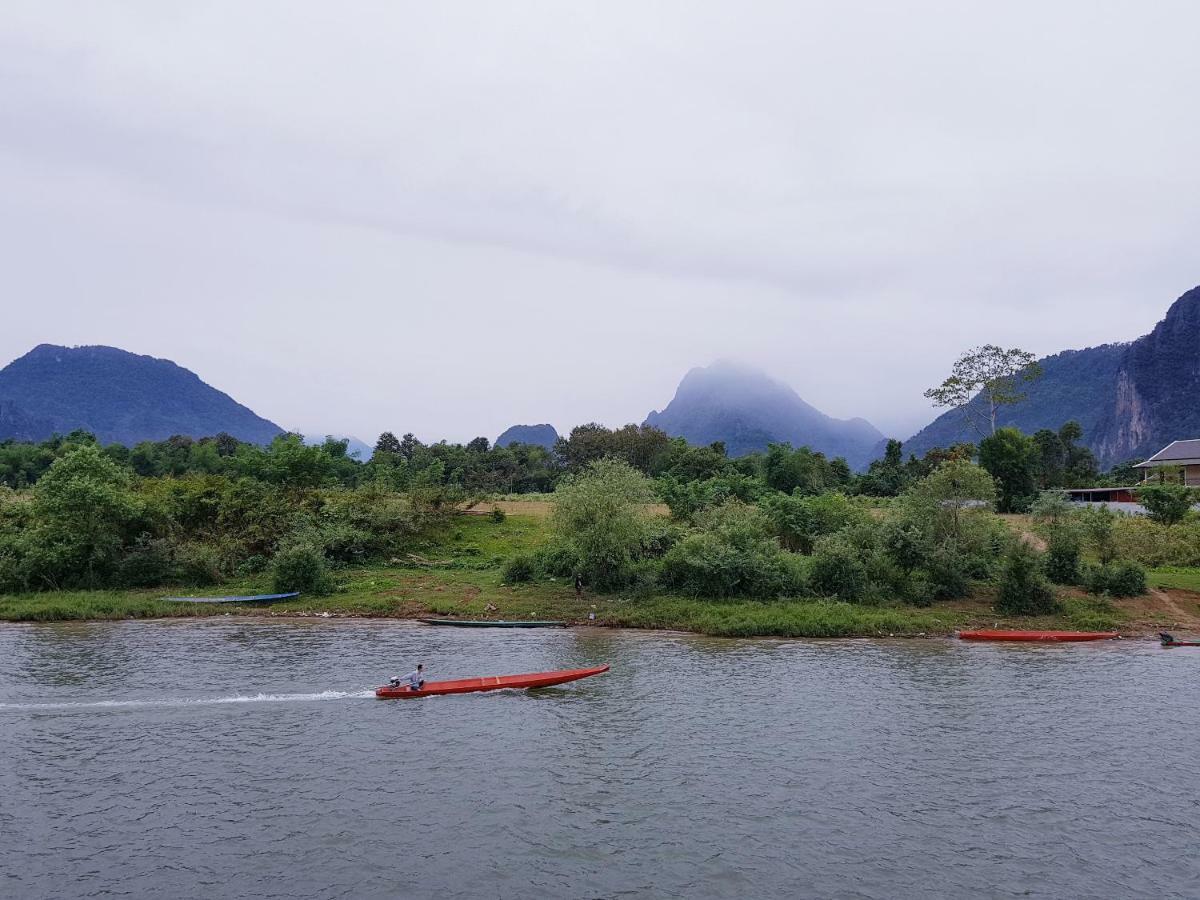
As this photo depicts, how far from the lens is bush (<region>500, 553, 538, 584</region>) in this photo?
47.8 meters

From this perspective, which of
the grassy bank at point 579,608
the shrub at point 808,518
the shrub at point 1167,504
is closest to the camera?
the grassy bank at point 579,608

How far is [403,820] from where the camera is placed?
61.6 feet

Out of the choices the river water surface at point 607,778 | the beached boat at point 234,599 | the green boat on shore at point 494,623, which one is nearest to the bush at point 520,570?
the green boat on shore at point 494,623

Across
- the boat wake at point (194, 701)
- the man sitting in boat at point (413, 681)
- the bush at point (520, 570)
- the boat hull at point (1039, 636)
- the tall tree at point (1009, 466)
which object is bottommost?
the boat hull at point (1039, 636)

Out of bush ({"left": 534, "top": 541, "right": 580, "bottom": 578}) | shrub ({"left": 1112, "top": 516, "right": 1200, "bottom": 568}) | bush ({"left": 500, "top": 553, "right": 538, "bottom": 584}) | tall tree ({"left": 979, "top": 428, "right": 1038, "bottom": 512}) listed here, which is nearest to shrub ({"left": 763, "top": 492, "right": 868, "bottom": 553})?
bush ({"left": 534, "top": 541, "right": 580, "bottom": 578})

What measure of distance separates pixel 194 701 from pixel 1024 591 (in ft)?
127

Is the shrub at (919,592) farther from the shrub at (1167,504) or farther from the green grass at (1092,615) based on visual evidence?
the shrub at (1167,504)

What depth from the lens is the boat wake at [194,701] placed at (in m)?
26.3

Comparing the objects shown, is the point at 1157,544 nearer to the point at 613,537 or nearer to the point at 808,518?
the point at 808,518

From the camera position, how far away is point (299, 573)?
4747 centimetres


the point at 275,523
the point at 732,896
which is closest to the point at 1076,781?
the point at 732,896

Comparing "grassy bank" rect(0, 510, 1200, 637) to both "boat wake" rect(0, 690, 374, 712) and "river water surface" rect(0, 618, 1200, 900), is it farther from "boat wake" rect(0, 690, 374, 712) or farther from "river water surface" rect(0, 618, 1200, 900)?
"boat wake" rect(0, 690, 374, 712)

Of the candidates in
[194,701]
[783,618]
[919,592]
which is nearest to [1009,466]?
[919,592]

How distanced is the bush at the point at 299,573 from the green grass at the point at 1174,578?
4793 centimetres
